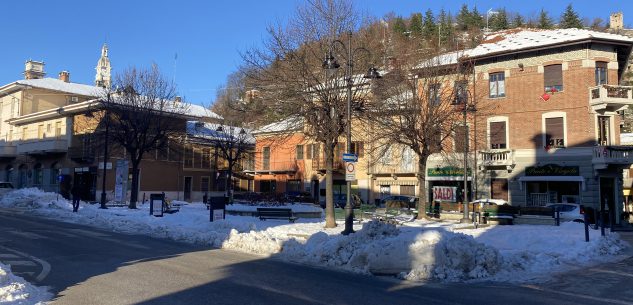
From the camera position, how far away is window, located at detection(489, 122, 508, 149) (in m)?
35.7

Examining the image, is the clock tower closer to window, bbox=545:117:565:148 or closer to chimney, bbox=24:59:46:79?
chimney, bbox=24:59:46:79

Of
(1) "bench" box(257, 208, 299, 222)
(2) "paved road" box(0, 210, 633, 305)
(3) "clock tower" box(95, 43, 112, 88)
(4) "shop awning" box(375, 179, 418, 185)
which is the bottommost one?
(2) "paved road" box(0, 210, 633, 305)

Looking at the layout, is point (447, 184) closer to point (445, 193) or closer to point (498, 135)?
point (445, 193)

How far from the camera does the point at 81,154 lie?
47.2m

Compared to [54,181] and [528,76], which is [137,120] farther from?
[528,76]

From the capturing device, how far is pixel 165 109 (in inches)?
1515

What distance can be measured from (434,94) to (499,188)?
1174 cm

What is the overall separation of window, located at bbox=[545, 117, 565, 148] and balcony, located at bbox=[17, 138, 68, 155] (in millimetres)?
42781

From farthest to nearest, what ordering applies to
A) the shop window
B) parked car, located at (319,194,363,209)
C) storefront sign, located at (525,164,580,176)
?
the shop window → parked car, located at (319,194,363,209) → storefront sign, located at (525,164,580,176)

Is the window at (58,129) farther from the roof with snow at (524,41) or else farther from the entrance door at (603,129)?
the entrance door at (603,129)

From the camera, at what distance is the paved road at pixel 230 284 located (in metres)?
8.55

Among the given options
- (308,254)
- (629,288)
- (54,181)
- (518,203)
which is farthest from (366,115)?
(54,181)

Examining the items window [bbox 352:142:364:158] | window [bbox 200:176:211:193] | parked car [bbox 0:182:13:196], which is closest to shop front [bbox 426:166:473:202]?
window [bbox 352:142:364:158]

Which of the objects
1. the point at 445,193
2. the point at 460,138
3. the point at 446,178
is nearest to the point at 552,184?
the point at 445,193
